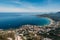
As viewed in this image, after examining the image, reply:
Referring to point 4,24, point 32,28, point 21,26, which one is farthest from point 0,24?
point 32,28

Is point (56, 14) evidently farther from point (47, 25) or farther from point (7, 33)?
point (7, 33)

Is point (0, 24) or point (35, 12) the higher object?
point (35, 12)

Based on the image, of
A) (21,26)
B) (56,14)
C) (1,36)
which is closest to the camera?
(1,36)

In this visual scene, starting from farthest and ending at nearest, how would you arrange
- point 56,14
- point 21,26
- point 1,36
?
point 56,14 < point 21,26 < point 1,36

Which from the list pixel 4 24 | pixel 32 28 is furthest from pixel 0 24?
pixel 32 28

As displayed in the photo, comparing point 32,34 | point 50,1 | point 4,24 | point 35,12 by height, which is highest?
point 50,1

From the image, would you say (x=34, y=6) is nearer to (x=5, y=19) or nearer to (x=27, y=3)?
(x=27, y=3)

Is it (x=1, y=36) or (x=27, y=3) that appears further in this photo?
(x=27, y=3)
